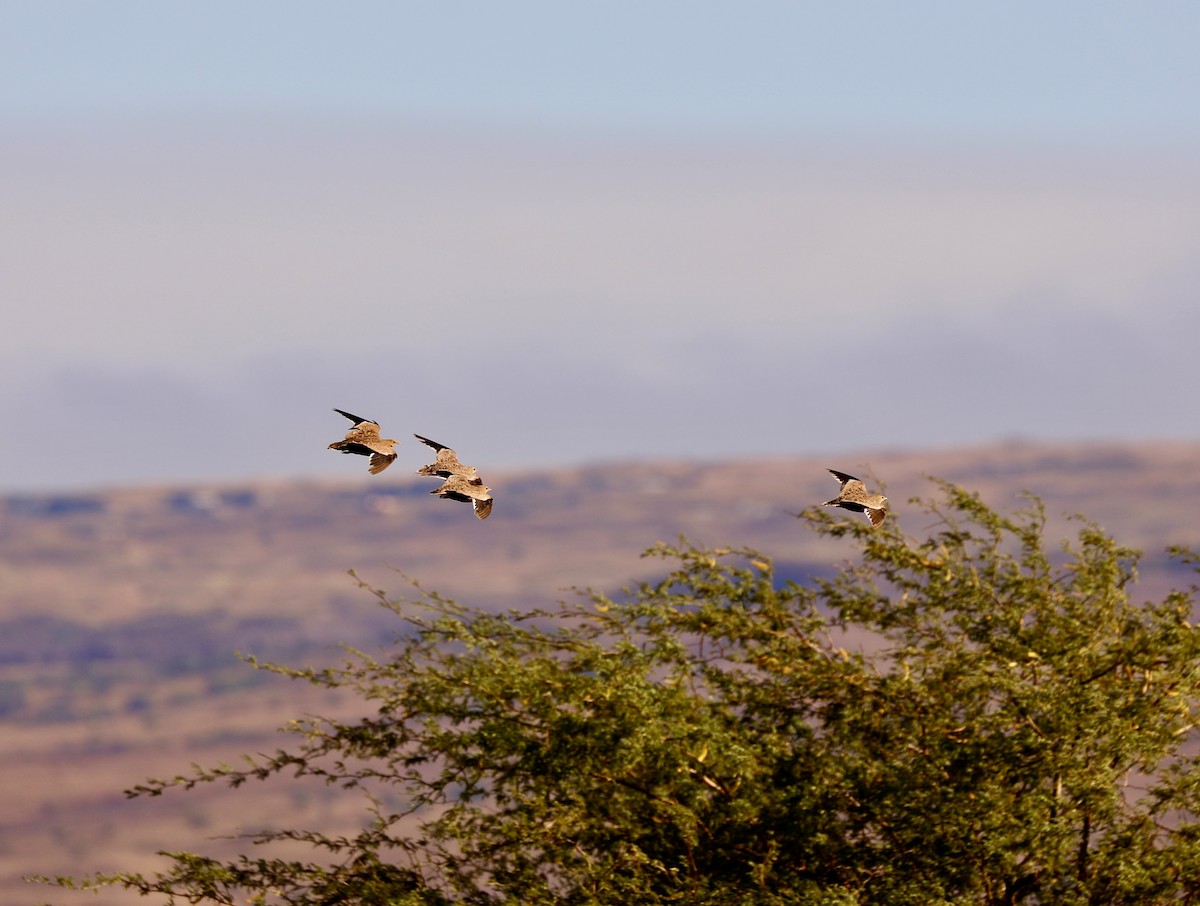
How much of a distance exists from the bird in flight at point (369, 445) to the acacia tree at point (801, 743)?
400 inches

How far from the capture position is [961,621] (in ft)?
79.1

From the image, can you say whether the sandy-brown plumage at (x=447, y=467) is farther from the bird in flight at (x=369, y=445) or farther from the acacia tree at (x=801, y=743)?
the acacia tree at (x=801, y=743)

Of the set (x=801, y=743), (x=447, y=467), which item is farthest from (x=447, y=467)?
Answer: (x=801, y=743)

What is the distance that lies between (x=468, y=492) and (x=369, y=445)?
740 millimetres

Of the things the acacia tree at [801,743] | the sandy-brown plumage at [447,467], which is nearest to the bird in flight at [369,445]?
the sandy-brown plumage at [447,467]

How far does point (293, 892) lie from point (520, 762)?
3.35 m

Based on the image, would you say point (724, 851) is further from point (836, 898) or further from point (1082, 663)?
point (1082, 663)

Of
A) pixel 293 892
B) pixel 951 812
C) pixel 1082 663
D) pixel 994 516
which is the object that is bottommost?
pixel 293 892

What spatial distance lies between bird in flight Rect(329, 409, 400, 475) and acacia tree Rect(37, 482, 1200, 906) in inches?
400

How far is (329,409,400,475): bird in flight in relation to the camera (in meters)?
11.9

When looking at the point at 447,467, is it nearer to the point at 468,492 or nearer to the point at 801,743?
the point at 468,492

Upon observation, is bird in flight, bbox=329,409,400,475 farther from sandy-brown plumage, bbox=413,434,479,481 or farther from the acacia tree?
the acacia tree

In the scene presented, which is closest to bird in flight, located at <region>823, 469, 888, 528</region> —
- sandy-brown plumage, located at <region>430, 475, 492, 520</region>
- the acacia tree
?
sandy-brown plumage, located at <region>430, 475, 492, 520</region>

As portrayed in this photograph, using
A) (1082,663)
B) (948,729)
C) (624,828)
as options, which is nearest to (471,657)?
(624,828)
